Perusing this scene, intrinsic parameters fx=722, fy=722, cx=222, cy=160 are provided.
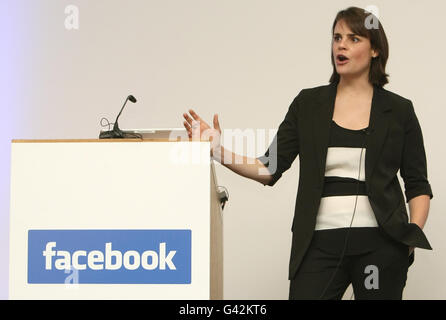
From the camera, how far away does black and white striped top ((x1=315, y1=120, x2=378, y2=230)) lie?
90.0 inches

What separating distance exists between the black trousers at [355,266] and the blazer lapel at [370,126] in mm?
180

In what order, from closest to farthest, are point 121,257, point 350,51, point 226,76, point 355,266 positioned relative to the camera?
point 121,257 < point 355,266 < point 350,51 < point 226,76

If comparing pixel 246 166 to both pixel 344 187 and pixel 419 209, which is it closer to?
pixel 344 187

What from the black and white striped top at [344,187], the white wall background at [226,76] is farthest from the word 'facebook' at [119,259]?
the white wall background at [226,76]

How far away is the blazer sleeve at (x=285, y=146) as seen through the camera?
98.3 inches

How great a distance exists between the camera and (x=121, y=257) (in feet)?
6.89

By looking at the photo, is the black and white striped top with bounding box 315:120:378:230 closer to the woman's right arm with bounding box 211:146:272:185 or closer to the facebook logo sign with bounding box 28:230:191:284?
the woman's right arm with bounding box 211:146:272:185

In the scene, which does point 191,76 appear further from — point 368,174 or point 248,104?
point 368,174

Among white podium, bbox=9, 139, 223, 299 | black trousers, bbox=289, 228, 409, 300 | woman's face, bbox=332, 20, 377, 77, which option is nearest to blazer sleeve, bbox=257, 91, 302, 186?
woman's face, bbox=332, 20, 377, 77

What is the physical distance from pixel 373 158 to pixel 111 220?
2.82ft

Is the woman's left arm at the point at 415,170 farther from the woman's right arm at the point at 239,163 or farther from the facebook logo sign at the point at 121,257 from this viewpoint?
the facebook logo sign at the point at 121,257

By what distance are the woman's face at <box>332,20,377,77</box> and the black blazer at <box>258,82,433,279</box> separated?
0.28ft

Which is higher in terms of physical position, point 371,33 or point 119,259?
point 371,33

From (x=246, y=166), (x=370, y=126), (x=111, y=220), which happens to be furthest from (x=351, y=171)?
(x=111, y=220)
